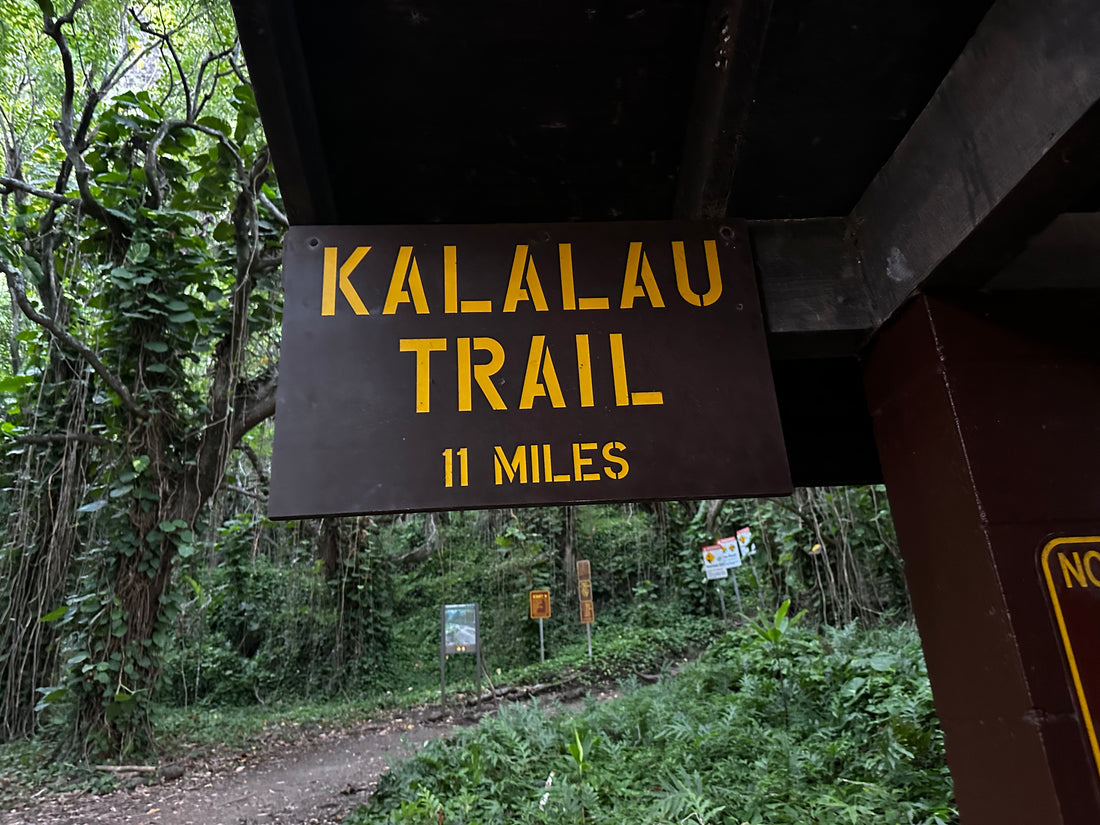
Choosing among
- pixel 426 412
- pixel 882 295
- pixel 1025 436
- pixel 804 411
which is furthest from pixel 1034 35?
pixel 804 411

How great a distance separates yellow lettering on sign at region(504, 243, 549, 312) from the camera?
5.06ft

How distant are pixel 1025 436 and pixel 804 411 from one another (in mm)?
1110

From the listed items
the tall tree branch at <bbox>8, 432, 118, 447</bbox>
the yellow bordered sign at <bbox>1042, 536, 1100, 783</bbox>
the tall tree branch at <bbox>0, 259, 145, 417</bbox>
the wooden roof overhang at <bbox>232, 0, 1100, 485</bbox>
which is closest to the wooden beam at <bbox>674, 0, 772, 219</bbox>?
the wooden roof overhang at <bbox>232, 0, 1100, 485</bbox>

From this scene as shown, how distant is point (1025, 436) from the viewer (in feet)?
4.44

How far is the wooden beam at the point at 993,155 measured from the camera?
3.45ft

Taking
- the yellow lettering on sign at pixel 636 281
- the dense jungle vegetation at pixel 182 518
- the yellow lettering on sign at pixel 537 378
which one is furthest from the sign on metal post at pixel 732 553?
the yellow lettering on sign at pixel 537 378

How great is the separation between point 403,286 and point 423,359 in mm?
196

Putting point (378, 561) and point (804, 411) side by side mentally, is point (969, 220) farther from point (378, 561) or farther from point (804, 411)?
point (378, 561)

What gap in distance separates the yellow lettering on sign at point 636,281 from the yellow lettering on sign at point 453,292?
1.06 feet

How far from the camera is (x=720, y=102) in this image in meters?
1.37

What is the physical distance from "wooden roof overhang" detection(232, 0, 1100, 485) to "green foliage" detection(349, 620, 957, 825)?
8.51 ft

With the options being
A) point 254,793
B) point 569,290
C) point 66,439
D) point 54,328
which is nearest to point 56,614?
point 66,439

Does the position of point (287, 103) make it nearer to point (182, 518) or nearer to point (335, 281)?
point (335, 281)

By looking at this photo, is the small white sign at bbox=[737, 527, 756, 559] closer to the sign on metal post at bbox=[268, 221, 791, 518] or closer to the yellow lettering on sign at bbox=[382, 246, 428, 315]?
the sign on metal post at bbox=[268, 221, 791, 518]
